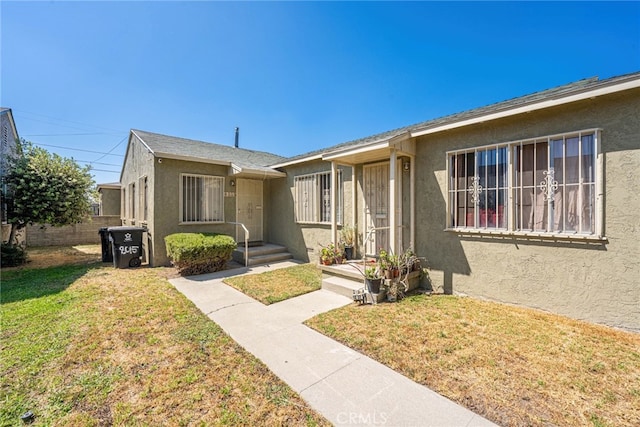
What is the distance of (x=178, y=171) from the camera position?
7.96 metres

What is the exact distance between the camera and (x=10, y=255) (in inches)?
302

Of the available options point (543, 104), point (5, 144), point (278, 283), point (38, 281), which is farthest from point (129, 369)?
point (5, 144)

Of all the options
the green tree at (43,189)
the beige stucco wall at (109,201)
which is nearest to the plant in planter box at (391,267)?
the green tree at (43,189)

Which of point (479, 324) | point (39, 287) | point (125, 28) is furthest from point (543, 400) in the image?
point (125, 28)

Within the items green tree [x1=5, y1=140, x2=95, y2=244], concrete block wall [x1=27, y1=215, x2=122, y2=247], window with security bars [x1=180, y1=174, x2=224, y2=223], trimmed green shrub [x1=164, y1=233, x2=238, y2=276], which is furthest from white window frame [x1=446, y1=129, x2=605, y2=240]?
concrete block wall [x1=27, y1=215, x2=122, y2=247]

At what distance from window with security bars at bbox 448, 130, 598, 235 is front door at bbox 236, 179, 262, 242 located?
7.06 meters

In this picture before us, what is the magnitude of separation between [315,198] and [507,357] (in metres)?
6.20

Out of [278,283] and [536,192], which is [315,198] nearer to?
[278,283]

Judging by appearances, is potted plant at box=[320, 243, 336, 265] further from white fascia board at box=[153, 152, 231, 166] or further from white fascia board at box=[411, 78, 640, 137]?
white fascia board at box=[153, 152, 231, 166]

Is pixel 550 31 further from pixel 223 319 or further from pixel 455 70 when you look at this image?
pixel 223 319

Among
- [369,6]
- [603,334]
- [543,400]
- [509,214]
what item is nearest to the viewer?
[543,400]

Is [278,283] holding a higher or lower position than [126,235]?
lower

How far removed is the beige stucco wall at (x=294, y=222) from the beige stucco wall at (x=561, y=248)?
8.15 ft

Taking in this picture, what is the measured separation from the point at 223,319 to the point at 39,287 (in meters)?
4.90
